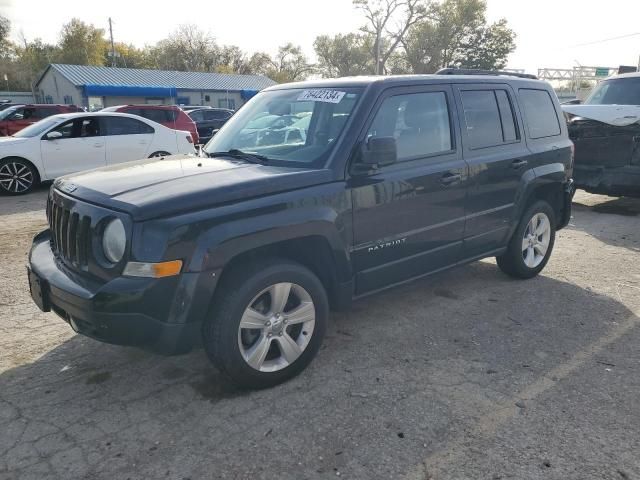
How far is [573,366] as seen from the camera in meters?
3.44

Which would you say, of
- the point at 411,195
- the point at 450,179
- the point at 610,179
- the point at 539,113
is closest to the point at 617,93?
the point at 610,179

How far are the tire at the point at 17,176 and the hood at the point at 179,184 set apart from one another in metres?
7.13

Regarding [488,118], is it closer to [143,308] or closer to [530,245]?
[530,245]

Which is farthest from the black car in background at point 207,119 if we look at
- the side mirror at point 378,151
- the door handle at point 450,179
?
the side mirror at point 378,151

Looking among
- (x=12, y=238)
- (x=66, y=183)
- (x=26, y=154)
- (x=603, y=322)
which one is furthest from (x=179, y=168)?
(x=26, y=154)

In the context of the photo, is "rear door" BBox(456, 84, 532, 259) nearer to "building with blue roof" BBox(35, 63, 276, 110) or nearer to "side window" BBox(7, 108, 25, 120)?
"side window" BBox(7, 108, 25, 120)

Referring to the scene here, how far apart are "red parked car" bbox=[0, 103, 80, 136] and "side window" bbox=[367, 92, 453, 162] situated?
13416 mm

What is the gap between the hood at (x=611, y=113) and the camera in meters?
7.76

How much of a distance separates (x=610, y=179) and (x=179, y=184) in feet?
24.1

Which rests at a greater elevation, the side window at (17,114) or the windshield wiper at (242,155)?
the side window at (17,114)

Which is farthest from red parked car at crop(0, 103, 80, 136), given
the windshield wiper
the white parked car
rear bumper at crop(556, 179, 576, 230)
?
rear bumper at crop(556, 179, 576, 230)

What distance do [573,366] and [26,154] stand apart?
9.60 m

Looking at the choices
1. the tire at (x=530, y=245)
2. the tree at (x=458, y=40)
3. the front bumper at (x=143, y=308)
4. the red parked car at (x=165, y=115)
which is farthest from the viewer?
the tree at (x=458, y=40)

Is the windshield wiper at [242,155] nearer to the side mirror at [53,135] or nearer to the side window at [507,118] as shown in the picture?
the side window at [507,118]
